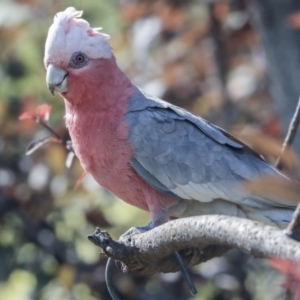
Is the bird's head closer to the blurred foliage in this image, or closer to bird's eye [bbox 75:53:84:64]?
bird's eye [bbox 75:53:84:64]

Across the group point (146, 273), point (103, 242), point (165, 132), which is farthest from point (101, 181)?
point (103, 242)

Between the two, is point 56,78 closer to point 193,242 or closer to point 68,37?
point 68,37

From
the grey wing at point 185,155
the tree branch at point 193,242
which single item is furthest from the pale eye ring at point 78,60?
the tree branch at point 193,242

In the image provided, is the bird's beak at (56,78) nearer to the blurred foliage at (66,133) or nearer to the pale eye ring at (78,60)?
the pale eye ring at (78,60)

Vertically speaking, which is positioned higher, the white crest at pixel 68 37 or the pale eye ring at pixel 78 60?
the white crest at pixel 68 37

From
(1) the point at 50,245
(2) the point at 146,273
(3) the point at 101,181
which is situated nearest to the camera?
(2) the point at 146,273

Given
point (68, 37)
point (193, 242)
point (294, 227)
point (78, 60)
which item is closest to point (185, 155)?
point (78, 60)

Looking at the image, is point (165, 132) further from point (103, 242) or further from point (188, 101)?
point (188, 101)

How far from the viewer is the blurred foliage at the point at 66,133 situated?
539cm

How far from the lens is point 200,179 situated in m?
4.04

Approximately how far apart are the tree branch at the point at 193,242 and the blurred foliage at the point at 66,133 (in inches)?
76.4

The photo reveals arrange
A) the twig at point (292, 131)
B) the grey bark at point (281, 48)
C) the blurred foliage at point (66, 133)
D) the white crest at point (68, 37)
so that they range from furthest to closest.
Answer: the blurred foliage at point (66, 133)
the grey bark at point (281, 48)
the white crest at point (68, 37)
the twig at point (292, 131)

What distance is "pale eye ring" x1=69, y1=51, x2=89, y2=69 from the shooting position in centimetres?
390

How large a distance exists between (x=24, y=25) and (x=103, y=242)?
3814mm
